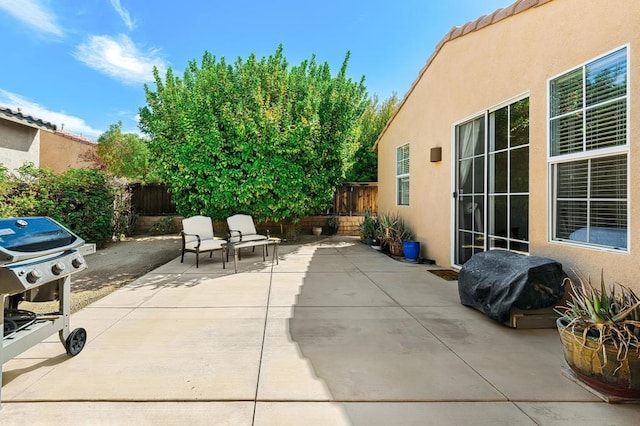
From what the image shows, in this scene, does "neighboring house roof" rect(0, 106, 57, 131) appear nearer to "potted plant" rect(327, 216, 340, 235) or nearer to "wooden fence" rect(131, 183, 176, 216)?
"wooden fence" rect(131, 183, 176, 216)

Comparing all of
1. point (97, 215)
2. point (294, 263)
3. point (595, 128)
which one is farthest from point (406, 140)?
point (97, 215)

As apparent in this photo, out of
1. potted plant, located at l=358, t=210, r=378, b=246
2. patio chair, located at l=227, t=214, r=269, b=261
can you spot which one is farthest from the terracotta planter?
potted plant, located at l=358, t=210, r=378, b=246

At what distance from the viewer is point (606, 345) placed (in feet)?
7.09

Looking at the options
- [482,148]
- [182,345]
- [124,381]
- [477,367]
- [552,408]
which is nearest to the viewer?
[552,408]

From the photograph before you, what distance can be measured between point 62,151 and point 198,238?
18.2 meters

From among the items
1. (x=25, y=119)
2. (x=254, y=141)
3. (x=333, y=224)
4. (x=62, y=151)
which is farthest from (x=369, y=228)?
(x=62, y=151)

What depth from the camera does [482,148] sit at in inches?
213

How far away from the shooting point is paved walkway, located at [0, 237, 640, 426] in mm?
1986

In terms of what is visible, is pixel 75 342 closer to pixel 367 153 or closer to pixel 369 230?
pixel 369 230

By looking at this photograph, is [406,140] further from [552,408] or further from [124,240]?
[124,240]

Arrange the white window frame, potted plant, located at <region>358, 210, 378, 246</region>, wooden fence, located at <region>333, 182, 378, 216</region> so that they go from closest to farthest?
1. the white window frame
2. potted plant, located at <region>358, 210, 378, 246</region>
3. wooden fence, located at <region>333, 182, 378, 216</region>

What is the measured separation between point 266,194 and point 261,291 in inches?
183

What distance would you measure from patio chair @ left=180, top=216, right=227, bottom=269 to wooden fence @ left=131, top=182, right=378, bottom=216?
594 centimetres

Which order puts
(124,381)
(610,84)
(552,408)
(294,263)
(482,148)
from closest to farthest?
(552,408)
(124,381)
(610,84)
(482,148)
(294,263)
